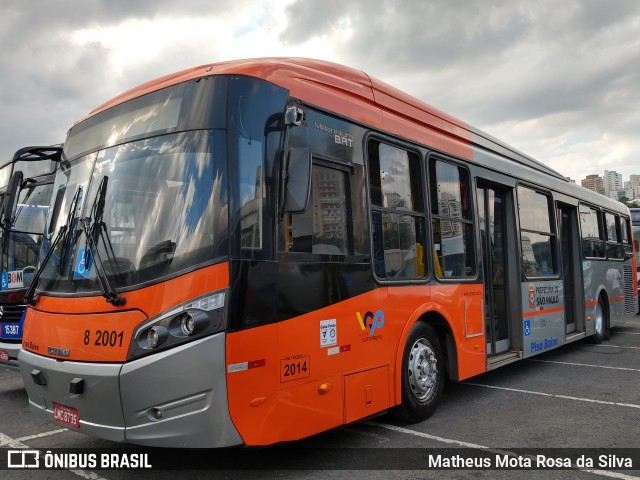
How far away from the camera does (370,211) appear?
481 centimetres

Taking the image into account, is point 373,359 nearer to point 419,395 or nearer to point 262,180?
point 419,395

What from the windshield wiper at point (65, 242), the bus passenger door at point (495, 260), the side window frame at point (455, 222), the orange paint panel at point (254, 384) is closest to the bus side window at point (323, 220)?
the orange paint panel at point (254, 384)

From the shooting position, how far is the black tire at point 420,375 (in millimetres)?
5145

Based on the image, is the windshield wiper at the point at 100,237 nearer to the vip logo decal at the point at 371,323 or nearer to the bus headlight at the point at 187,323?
the bus headlight at the point at 187,323

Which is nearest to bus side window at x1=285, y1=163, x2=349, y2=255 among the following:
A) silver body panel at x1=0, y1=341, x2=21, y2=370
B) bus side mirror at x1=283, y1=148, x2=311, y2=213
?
bus side mirror at x1=283, y1=148, x2=311, y2=213

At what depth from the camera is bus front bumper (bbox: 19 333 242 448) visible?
3.33 m

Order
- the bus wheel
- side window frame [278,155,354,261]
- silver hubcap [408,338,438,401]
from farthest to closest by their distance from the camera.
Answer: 1. the bus wheel
2. silver hubcap [408,338,438,401]
3. side window frame [278,155,354,261]

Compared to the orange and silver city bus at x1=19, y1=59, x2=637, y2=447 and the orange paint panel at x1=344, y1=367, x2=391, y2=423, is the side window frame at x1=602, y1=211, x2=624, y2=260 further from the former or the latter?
the orange paint panel at x1=344, y1=367, x2=391, y2=423

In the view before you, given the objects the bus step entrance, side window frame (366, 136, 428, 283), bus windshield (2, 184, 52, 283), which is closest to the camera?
side window frame (366, 136, 428, 283)

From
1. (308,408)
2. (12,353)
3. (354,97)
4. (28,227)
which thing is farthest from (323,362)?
(28,227)

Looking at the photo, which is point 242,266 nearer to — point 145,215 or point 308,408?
point 145,215

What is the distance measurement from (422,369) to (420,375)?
6cm

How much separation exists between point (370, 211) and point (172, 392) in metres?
2.35

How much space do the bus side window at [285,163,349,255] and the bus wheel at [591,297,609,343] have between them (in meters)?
8.10
